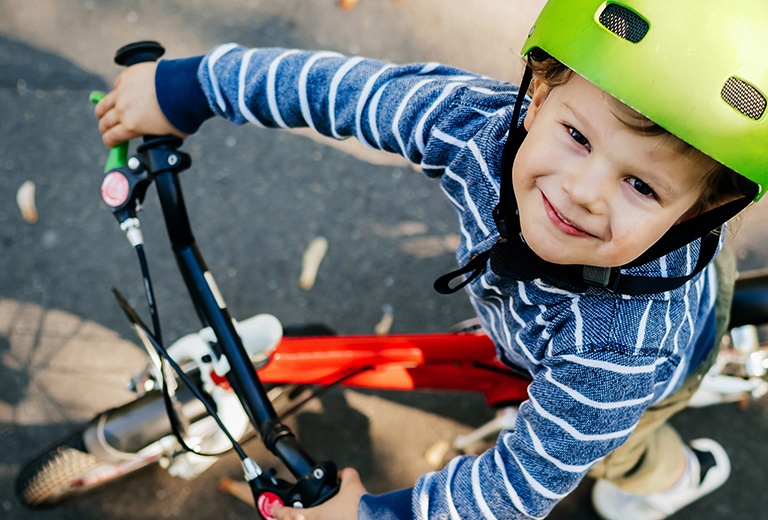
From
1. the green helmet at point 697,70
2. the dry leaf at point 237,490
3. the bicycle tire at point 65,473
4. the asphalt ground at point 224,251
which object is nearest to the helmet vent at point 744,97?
the green helmet at point 697,70

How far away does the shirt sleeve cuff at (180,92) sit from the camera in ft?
4.01

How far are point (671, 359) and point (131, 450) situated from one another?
1.06 metres

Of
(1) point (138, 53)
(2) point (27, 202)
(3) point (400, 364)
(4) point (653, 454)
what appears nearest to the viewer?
(1) point (138, 53)

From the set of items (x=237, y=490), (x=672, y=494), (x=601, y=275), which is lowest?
(x=237, y=490)

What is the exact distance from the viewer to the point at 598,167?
34.9 inches

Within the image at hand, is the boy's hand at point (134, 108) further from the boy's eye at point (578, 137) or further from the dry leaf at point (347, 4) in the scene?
the dry leaf at point (347, 4)

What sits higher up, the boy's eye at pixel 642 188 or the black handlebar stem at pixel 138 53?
the boy's eye at pixel 642 188

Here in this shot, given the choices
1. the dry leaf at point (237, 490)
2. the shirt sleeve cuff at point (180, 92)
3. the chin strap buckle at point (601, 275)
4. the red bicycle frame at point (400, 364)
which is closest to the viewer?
the chin strap buckle at point (601, 275)

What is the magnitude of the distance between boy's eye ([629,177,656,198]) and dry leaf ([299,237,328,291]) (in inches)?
55.8

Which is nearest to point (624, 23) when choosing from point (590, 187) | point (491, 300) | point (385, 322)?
point (590, 187)

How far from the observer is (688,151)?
0.90 meters

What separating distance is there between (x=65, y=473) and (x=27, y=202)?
953 mm

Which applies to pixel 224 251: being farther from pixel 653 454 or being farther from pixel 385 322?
pixel 653 454

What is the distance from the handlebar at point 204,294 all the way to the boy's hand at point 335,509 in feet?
0.04
